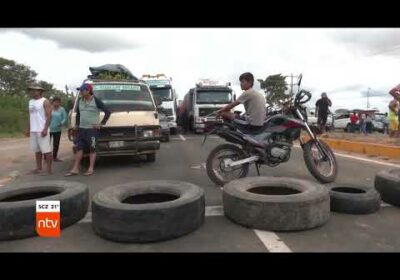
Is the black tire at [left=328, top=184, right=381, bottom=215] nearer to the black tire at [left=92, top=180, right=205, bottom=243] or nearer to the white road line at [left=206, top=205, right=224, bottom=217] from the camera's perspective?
the white road line at [left=206, top=205, right=224, bottom=217]

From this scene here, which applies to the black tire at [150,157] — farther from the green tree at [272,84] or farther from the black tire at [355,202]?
the green tree at [272,84]

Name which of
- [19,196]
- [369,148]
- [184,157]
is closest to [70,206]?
[19,196]

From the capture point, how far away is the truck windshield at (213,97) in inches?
883

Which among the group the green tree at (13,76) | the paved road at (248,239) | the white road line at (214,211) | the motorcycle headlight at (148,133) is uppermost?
the green tree at (13,76)

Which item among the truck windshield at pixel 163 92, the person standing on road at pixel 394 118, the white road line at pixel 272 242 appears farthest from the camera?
the truck windshield at pixel 163 92

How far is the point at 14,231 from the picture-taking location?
404 cm

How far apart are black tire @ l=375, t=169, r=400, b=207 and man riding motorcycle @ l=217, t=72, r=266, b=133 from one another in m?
2.09

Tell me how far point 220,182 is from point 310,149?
1.67m

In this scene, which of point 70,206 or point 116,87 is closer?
point 70,206

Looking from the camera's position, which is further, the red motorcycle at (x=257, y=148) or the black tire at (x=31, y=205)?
the red motorcycle at (x=257, y=148)

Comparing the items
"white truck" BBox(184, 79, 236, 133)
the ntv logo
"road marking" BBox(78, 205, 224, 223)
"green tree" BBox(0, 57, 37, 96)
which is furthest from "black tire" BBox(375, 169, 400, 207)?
"green tree" BBox(0, 57, 37, 96)

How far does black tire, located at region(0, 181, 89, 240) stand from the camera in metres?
4.04

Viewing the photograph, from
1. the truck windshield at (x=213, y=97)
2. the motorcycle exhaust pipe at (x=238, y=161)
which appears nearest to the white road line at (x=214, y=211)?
the motorcycle exhaust pipe at (x=238, y=161)

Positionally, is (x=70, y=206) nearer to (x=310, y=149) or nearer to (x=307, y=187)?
→ (x=307, y=187)
